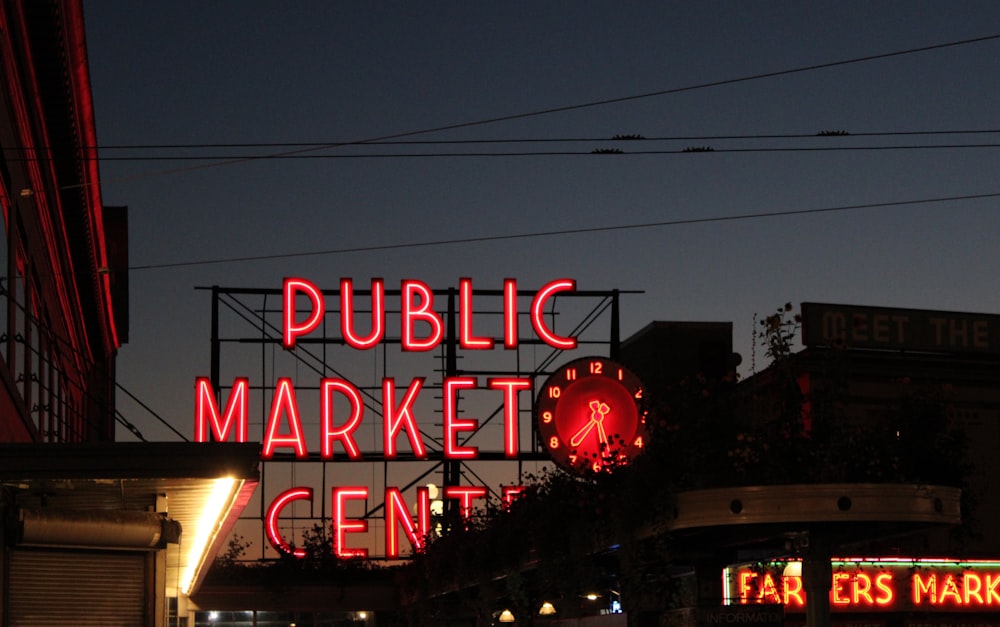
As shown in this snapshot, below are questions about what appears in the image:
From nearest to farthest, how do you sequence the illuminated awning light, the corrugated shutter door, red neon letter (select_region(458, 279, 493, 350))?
A: the corrugated shutter door → the illuminated awning light → red neon letter (select_region(458, 279, 493, 350))

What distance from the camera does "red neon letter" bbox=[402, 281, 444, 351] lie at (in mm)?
46094

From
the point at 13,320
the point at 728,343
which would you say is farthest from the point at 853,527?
the point at 728,343

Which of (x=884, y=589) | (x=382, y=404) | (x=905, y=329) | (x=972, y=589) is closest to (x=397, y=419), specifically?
(x=382, y=404)

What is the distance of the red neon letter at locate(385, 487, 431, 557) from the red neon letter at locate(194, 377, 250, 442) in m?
4.78

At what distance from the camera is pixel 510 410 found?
1784 inches

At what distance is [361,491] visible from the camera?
148ft

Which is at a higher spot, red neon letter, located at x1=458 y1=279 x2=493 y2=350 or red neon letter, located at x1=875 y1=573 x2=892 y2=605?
red neon letter, located at x1=458 y1=279 x2=493 y2=350

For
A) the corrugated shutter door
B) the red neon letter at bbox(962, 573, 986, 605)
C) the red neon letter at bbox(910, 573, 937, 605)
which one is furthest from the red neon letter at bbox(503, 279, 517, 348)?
the corrugated shutter door

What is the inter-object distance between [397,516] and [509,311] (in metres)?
7.17

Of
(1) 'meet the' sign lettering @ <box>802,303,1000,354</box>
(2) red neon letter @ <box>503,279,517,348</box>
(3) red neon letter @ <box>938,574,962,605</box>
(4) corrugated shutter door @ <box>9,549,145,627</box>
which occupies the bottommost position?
(3) red neon letter @ <box>938,574,962,605</box>

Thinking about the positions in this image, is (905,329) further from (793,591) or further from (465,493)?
(465,493)

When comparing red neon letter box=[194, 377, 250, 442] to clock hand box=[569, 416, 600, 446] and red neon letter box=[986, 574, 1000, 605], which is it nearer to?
clock hand box=[569, 416, 600, 446]

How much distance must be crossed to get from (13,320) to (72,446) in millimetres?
9353

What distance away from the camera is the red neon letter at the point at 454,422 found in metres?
44.9
